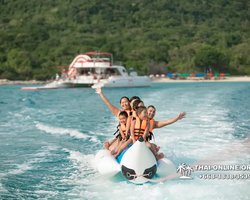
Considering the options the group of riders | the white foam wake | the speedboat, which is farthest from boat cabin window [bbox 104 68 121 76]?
the speedboat

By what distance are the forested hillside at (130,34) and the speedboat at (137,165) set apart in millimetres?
52639

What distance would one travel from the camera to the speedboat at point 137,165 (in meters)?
4.87

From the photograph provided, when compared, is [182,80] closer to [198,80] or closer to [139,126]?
[198,80]

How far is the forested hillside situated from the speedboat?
173 feet

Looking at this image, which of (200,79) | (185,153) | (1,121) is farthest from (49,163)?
(200,79)

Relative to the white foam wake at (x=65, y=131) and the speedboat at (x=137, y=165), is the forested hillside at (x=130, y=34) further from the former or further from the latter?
the speedboat at (x=137, y=165)

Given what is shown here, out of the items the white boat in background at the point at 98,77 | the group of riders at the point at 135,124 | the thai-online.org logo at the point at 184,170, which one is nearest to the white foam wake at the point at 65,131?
the thai-online.org logo at the point at 184,170

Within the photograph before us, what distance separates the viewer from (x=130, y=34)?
95250 mm

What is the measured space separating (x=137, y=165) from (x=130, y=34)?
9179 centimetres

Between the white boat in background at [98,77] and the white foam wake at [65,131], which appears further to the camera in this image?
the white boat in background at [98,77]

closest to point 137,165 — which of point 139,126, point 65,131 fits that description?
point 139,126

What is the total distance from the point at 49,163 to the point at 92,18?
117 metres

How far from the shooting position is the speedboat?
4.87 meters

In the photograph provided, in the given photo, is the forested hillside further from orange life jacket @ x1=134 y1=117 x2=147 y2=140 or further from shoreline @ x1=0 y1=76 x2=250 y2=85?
orange life jacket @ x1=134 y1=117 x2=147 y2=140
